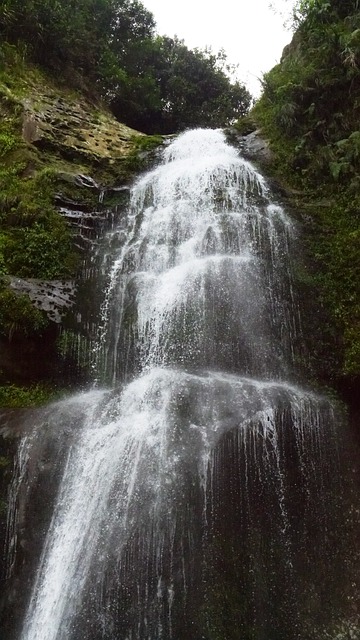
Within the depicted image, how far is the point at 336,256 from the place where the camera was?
10234 mm

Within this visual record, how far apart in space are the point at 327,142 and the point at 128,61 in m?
12.0

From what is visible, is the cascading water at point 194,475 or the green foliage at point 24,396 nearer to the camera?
the cascading water at point 194,475

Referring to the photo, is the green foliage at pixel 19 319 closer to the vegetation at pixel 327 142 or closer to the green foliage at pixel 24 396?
the green foliage at pixel 24 396

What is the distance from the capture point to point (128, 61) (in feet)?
70.6

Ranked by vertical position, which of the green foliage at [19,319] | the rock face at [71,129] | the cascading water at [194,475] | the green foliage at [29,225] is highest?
the rock face at [71,129]

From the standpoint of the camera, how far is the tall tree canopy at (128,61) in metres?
17.1

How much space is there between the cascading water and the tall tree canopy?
11630 millimetres

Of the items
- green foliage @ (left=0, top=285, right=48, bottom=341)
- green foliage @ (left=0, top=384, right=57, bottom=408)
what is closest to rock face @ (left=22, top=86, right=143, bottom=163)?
green foliage @ (left=0, top=285, right=48, bottom=341)

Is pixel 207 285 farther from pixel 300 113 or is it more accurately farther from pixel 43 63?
pixel 43 63

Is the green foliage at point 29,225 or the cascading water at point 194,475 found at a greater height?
the green foliage at point 29,225

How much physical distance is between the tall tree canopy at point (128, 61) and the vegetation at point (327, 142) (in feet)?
19.1

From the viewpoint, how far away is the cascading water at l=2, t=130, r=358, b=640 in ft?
20.9

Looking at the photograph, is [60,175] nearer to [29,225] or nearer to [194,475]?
[29,225]

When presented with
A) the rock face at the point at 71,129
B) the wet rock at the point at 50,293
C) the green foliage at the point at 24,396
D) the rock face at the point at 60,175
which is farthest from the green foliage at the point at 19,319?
the rock face at the point at 71,129
